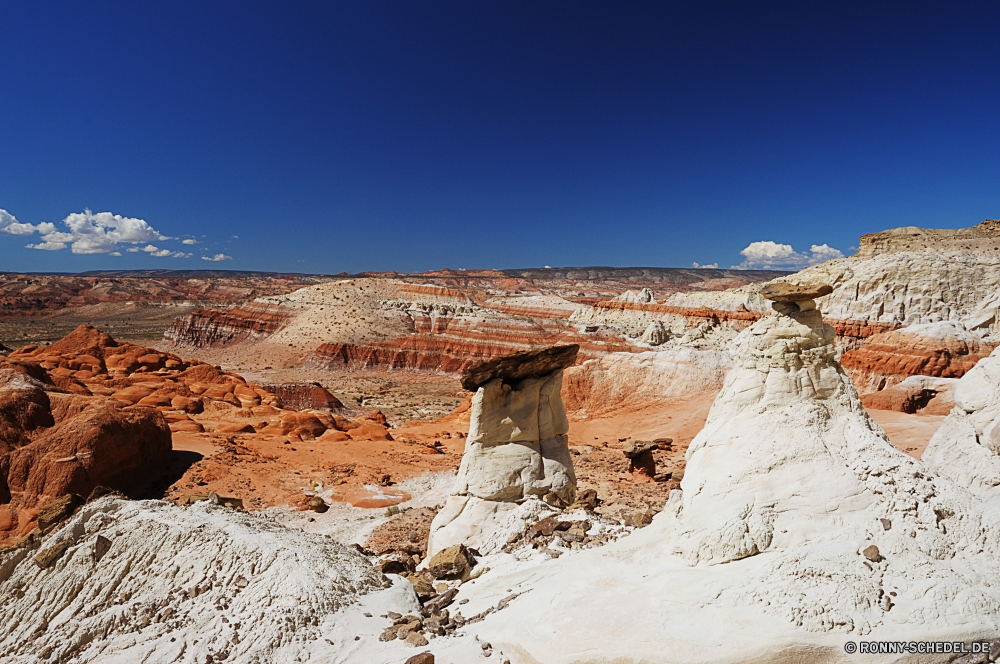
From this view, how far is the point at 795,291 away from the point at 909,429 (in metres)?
16.9

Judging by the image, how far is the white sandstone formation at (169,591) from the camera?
693 cm

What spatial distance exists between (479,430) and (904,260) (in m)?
40.9

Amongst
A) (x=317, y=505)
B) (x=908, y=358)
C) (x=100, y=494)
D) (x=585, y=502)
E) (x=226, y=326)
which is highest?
(x=908, y=358)

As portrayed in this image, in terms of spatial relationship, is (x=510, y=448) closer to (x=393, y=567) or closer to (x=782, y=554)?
(x=393, y=567)

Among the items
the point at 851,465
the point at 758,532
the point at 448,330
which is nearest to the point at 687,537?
the point at 758,532

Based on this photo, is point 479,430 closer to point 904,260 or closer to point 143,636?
point 143,636

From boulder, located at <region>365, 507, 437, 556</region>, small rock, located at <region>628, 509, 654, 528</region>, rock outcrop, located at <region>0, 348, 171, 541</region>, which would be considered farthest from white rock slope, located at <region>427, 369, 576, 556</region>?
rock outcrop, located at <region>0, 348, 171, 541</region>

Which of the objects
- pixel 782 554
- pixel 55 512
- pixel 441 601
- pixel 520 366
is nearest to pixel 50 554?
pixel 55 512

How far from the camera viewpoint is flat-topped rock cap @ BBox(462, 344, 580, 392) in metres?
11.7

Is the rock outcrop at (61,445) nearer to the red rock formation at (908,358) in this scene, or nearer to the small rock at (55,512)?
the small rock at (55,512)

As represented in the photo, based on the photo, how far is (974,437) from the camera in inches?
322

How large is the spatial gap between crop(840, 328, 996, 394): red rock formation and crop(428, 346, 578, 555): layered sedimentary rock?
79.1 ft

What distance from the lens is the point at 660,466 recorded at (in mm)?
18219

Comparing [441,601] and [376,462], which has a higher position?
[441,601]
